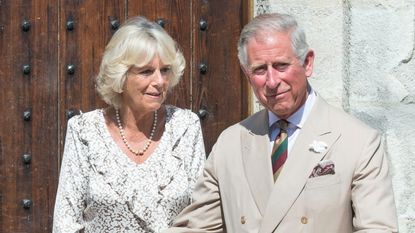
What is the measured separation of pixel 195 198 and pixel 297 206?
39 centimetres

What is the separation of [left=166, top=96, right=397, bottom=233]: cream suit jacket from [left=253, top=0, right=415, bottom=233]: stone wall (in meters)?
1.02

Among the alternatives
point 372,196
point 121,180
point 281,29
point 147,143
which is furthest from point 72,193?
point 372,196

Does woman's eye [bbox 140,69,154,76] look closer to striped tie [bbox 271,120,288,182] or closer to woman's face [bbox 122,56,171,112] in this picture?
woman's face [bbox 122,56,171,112]

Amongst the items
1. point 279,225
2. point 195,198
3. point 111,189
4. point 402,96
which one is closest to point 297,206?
point 279,225

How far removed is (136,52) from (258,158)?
0.67 meters

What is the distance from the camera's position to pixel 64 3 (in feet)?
15.5

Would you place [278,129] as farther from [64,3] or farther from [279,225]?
[64,3]

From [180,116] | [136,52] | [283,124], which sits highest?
[136,52]

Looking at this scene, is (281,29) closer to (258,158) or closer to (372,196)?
(258,158)

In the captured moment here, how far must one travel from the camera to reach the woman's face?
396cm

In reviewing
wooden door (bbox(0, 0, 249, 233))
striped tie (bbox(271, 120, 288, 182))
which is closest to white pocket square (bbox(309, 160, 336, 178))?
striped tie (bbox(271, 120, 288, 182))

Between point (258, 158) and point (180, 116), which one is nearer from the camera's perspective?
point (258, 158)

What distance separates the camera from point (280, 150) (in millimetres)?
→ 3520

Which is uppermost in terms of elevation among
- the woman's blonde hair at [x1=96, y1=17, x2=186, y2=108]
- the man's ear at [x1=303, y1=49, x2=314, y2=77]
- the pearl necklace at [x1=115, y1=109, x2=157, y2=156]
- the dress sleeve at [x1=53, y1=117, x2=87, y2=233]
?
the man's ear at [x1=303, y1=49, x2=314, y2=77]
